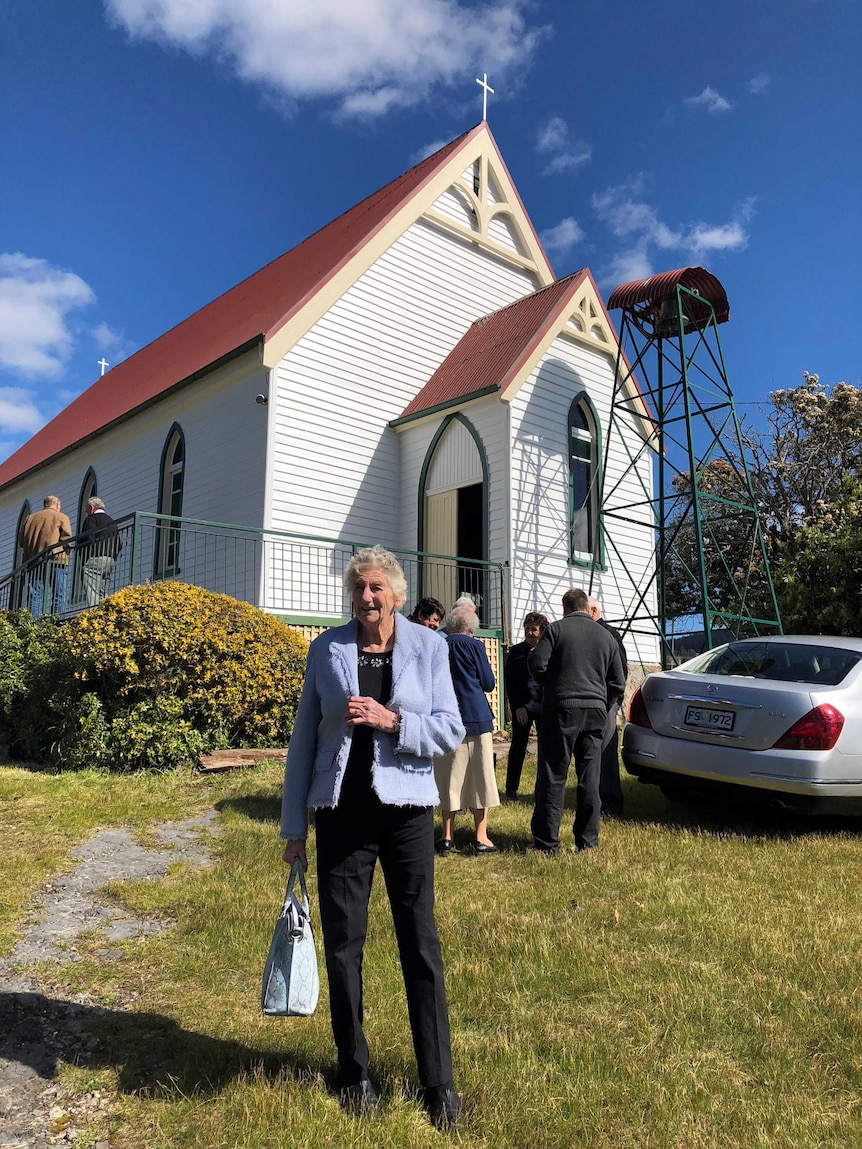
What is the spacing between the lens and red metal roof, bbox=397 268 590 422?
13609 mm

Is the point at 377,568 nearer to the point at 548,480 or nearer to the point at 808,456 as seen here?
the point at 548,480

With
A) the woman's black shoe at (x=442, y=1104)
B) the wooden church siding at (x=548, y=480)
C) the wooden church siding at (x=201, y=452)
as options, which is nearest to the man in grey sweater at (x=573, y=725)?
the woman's black shoe at (x=442, y=1104)

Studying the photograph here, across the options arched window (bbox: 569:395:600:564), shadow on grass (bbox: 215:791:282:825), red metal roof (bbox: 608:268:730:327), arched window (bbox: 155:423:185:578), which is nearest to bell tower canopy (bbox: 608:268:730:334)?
red metal roof (bbox: 608:268:730:327)

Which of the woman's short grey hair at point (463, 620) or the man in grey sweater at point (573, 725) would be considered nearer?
the man in grey sweater at point (573, 725)

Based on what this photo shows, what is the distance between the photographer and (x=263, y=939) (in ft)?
15.1

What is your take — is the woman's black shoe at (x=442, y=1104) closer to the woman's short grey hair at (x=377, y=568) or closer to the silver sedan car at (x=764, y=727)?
the woman's short grey hair at (x=377, y=568)

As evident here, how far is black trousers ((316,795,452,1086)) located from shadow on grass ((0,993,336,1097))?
411mm

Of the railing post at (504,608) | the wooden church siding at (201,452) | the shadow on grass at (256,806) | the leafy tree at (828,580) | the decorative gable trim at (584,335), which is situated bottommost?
the shadow on grass at (256,806)

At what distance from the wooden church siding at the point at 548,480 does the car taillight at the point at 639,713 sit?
219 inches

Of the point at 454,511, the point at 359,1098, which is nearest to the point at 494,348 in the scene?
the point at 454,511

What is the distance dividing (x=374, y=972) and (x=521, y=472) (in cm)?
1004

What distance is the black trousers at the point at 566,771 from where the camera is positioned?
618 cm

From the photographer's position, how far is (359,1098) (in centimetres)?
308

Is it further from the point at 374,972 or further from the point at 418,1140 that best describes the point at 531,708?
the point at 418,1140
